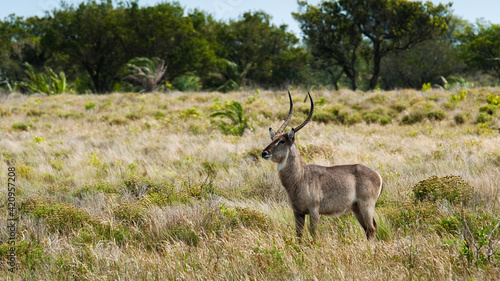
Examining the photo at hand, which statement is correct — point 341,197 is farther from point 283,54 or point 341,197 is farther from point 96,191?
point 283,54

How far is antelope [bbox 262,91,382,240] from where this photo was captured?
3.83m

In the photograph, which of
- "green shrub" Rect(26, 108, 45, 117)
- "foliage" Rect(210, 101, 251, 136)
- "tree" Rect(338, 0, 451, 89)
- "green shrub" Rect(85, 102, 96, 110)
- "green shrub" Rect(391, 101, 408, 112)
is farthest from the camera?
"tree" Rect(338, 0, 451, 89)

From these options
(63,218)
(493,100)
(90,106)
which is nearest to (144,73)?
(90,106)

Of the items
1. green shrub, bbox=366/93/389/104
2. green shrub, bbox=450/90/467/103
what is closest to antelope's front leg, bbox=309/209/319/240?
green shrub, bbox=450/90/467/103

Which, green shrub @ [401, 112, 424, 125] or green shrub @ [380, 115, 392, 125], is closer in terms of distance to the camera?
green shrub @ [401, 112, 424, 125]

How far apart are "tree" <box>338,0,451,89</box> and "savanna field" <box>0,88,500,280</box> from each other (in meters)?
13.3

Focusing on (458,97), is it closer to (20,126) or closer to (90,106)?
(90,106)

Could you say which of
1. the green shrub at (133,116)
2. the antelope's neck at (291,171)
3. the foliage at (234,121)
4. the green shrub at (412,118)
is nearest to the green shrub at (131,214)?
the antelope's neck at (291,171)

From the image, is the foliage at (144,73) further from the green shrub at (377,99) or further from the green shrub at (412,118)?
the green shrub at (412,118)

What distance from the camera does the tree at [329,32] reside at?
85.6 feet

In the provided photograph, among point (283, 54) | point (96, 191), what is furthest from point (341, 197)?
point (283, 54)

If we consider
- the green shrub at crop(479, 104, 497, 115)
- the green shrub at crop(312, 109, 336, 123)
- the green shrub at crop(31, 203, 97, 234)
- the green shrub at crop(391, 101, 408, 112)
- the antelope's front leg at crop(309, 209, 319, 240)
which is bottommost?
the green shrub at crop(31, 203, 97, 234)

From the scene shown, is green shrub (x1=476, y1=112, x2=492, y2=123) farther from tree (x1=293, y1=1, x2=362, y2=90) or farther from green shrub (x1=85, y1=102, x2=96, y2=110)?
tree (x1=293, y1=1, x2=362, y2=90)

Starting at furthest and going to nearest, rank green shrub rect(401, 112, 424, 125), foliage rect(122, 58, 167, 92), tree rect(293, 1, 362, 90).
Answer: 1. tree rect(293, 1, 362, 90)
2. foliage rect(122, 58, 167, 92)
3. green shrub rect(401, 112, 424, 125)
